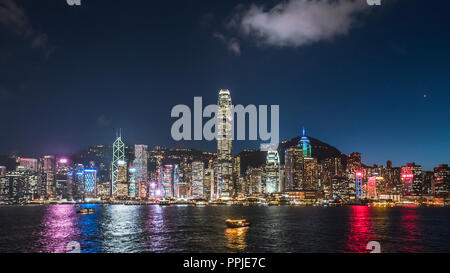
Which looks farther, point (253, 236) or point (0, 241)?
point (253, 236)

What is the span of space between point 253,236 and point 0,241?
106 feet

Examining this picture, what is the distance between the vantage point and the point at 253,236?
49.4 meters
